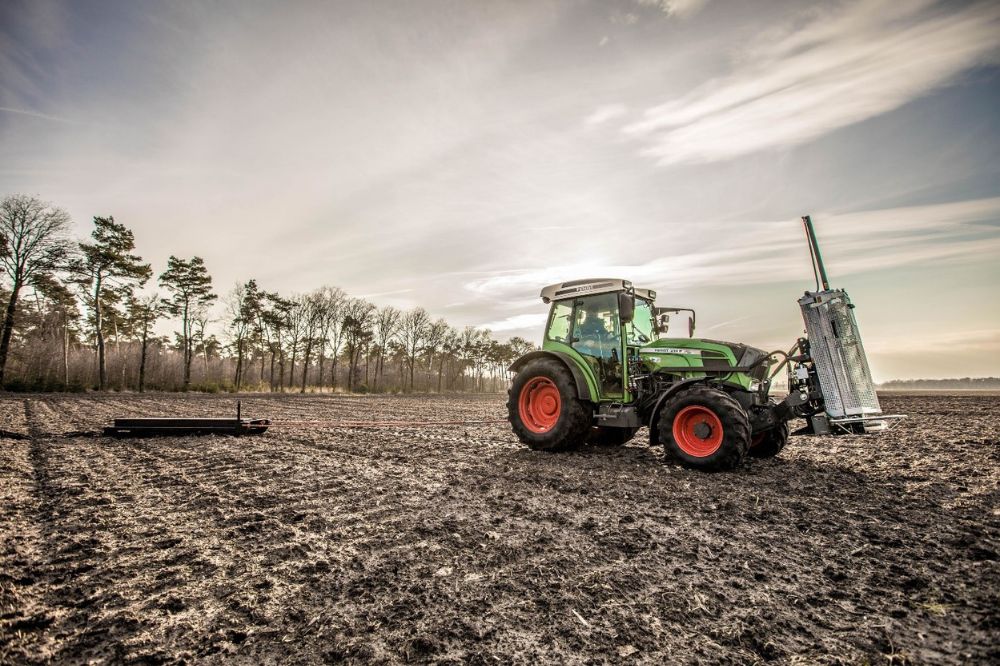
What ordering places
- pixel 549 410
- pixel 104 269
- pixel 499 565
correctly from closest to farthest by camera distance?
pixel 499 565, pixel 549 410, pixel 104 269

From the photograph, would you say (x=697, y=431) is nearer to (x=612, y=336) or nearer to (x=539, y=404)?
(x=612, y=336)

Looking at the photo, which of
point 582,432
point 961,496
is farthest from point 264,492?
point 961,496

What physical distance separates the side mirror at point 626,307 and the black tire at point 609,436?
2120 millimetres

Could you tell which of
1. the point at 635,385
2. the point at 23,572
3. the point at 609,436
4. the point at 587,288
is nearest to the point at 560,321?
the point at 587,288

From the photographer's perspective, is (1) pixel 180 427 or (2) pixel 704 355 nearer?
(2) pixel 704 355

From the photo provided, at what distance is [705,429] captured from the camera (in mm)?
5305

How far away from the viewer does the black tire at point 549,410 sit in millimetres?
6680

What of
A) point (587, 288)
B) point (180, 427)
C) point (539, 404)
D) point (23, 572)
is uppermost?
point (587, 288)

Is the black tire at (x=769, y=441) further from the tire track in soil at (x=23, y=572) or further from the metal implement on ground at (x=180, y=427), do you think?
the metal implement on ground at (x=180, y=427)

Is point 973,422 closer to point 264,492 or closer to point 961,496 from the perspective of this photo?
point 961,496

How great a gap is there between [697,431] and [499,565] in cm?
348

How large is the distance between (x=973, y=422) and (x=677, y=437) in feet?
32.1

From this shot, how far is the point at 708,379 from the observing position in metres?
5.89

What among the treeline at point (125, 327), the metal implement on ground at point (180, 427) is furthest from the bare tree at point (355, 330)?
the metal implement on ground at point (180, 427)
